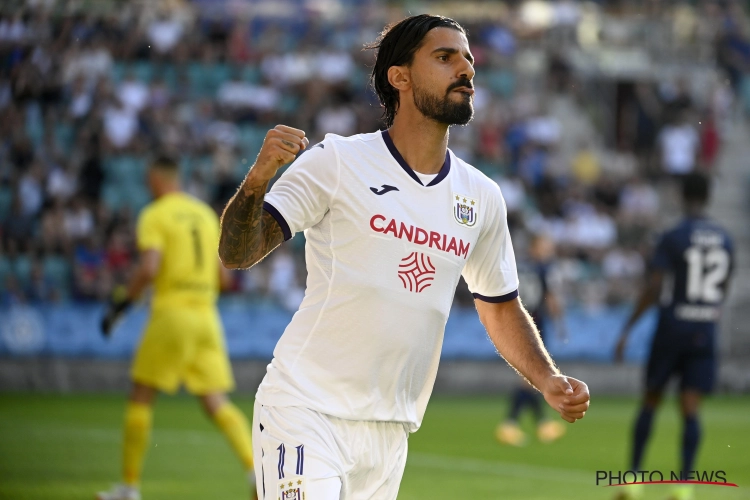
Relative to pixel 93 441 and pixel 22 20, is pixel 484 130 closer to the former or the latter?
pixel 22 20

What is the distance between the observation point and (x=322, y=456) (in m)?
4.18

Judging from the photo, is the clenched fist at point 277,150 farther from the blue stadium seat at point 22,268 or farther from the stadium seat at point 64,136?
the stadium seat at point 64,136

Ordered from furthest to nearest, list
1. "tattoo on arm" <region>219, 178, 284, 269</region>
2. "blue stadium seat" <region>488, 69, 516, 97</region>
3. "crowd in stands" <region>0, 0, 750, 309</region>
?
1. "blue stadium seat" <region>488, 69, 516, 97</region>
2. "crowd in stands" <region>0, 0, 750, 309</region>
3. "tattoo on arm" <region>219, 178, 284, 269</region>

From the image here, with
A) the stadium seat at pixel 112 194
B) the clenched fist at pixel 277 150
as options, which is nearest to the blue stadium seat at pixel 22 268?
the stadium seat at pixel 112 194

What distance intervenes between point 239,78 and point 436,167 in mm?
17945

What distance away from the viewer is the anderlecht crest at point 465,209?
178 inches

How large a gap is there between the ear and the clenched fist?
839mm

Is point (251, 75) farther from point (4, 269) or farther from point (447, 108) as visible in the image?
point (447, 108)

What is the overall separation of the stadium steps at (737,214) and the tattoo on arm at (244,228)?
19453 millimetres

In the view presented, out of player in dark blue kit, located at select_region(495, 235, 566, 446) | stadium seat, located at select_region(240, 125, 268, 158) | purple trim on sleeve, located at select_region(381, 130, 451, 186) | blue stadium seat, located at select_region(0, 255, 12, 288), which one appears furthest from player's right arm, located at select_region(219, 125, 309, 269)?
stadium seat, located at select_region(240, 125, 268, 158)

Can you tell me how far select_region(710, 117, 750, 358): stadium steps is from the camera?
887 inches

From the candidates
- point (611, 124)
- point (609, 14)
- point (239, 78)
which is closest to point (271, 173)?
point (239, 78)

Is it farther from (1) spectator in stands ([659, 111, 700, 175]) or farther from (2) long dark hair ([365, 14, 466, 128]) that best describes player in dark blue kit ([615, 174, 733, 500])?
(1) spectator in stands ([659, 111, 700, 175])

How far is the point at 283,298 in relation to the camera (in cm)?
1861
